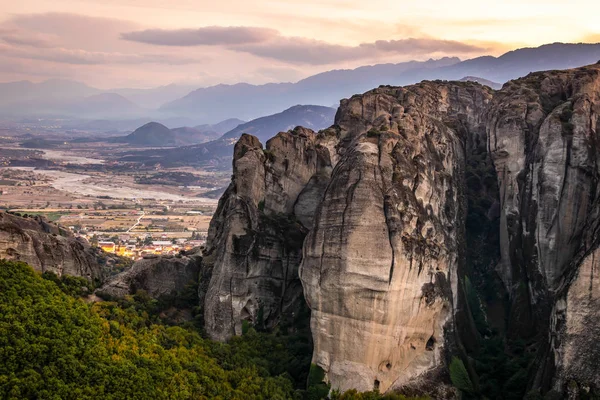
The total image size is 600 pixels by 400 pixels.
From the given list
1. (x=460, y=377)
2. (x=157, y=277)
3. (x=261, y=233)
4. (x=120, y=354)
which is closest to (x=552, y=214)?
(x=460, y=377)

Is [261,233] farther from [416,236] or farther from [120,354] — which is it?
[120,354]

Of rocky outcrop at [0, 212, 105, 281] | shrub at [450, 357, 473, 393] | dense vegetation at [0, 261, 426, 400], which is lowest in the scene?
shrub at [450, 357, 473, 393]

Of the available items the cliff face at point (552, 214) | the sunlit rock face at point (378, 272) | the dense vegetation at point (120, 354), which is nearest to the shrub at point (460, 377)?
the sunlit rock face at point (378, 272)

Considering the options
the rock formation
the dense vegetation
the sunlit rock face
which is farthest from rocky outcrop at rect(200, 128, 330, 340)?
the sunlit rock face

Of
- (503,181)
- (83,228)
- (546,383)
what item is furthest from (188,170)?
(546,383)

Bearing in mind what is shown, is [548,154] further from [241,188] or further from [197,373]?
[197,373]

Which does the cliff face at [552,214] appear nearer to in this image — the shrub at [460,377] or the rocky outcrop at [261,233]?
the shrub at [460,377]

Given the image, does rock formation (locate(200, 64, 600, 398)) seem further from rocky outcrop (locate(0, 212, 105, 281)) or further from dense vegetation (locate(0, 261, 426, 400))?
rocky outcrop (locate(0, 212, 105, 281))
